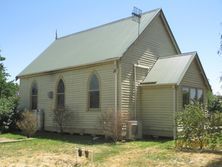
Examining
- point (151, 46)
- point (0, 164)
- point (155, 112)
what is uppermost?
point (151, 46)

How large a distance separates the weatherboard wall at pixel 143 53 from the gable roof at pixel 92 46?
47 cm

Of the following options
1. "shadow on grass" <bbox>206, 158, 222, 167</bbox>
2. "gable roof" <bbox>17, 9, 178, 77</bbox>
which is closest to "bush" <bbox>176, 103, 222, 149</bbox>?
"shadow on grass" <bbox>206, 158, 222, 167</bbox>

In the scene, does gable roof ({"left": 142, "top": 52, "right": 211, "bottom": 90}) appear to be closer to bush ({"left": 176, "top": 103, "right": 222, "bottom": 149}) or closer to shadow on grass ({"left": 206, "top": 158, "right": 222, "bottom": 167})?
bush ({"left": 176, "top": 103, "right": 222, "bottom": 149})

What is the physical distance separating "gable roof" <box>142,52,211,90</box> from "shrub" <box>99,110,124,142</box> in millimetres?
3277

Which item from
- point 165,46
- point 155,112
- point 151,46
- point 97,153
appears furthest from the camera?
point 165,46

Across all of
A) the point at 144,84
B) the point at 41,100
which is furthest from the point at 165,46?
the point at 41,100

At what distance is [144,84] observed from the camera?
2091 centimetres

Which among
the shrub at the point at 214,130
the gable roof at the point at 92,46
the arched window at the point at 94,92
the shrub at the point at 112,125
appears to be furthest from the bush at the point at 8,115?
the shrub at the point at 214,130

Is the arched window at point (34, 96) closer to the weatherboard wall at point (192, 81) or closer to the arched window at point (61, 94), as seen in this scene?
the arched window at point (61, 94)

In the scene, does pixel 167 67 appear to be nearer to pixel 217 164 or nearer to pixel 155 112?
pixel 155 112

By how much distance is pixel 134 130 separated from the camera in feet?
64.2

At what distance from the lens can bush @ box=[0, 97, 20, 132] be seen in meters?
25.8

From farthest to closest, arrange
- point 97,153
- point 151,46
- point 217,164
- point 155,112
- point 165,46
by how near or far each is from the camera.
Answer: point 165,46 → point 151,46 → point 155,112 → point 97,153 → point 217,164

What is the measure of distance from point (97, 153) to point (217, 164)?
506 cm
